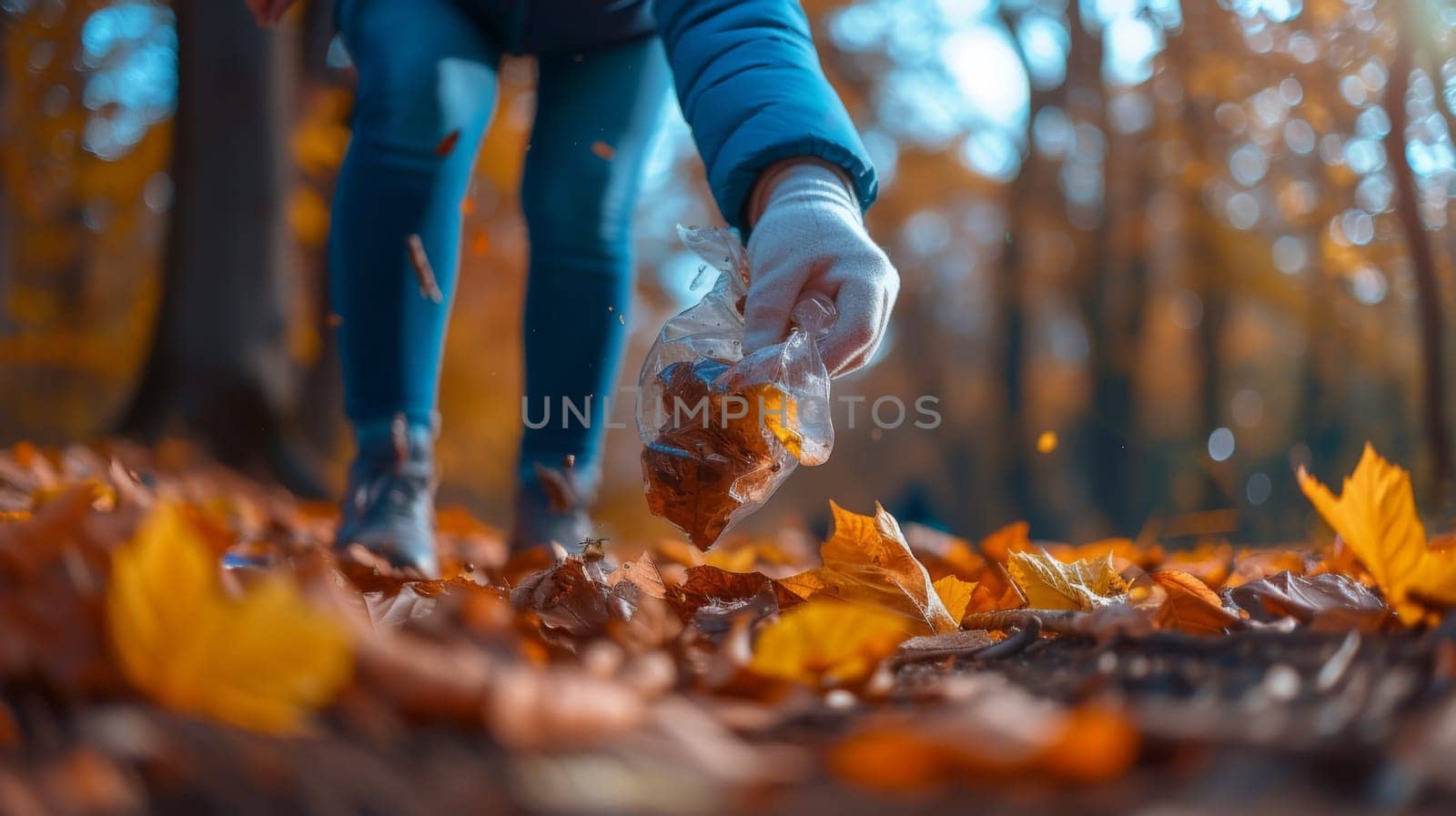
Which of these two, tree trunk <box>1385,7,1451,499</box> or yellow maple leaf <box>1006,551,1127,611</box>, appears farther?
tree trunk <box>1385,7,1451,499</box>

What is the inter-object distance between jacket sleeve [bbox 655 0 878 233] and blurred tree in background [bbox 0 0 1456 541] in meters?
0.97

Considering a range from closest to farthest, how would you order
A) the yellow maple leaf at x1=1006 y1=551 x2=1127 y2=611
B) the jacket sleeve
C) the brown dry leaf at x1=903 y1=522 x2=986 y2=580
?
the yellow maple leaf at x1=1006 y1=551 x2=1127 y2=611 → the jacket sleeve → the brown dry leaf at x1=903 y1=522 x2=986 y2=580

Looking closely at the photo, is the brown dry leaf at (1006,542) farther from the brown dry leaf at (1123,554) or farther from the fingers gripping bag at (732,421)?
the fingers gripping bag at (732,421)

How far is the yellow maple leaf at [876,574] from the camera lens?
120cm

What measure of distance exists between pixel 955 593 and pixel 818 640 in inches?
21.8

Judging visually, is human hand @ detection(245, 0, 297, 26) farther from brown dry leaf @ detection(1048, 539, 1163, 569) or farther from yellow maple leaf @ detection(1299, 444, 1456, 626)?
yellow maple leaf @ detection(1299, 444, 1456, 626)

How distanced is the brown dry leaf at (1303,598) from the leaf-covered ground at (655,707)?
9 centimetres

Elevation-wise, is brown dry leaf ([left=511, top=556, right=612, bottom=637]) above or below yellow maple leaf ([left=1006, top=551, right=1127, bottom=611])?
below

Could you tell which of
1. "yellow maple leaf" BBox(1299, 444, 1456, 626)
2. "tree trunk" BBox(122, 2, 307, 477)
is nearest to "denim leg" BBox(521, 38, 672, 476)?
"yellow maple leaf" BBox(1299, 444, 1456, 626)

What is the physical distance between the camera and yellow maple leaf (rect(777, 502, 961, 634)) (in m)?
1.20

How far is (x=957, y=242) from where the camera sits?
15727 millimetres

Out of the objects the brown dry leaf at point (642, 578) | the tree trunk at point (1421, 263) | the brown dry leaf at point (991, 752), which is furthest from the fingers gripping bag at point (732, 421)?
the tree trunk at point (1421, 263)

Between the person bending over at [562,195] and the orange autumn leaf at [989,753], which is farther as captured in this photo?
the person bending over at [562,195]

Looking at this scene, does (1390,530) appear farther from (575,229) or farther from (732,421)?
(575,229)
